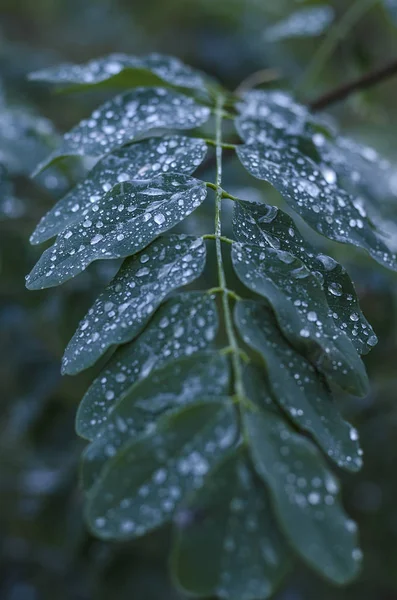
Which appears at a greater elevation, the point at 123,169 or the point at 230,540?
the point at 123,169

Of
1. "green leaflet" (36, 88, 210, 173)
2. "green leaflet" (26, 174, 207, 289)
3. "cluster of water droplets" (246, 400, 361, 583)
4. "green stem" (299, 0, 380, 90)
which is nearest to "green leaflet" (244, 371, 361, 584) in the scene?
"cluster of water droplets" (246, 400, 361, 583)

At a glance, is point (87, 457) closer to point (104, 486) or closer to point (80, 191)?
point (104, 486)

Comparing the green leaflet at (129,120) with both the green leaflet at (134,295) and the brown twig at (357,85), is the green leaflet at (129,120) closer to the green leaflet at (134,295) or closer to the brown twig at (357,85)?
the green leaflet at (134,295)

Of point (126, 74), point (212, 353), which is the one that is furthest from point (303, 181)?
point (126, 74)

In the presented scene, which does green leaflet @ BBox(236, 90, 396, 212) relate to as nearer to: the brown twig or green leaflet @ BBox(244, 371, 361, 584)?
the brown twig

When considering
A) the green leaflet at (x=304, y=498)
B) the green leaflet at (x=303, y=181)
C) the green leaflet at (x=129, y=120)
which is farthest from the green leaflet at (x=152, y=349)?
the green leaflet at (x=129, y=120)

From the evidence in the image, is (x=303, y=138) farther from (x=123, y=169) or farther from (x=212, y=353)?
(x=212, y=353)
